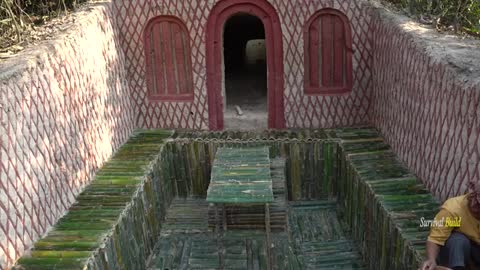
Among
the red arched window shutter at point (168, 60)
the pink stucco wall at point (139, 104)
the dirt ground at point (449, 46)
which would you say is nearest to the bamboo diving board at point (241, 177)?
the pink stucco wall at point (139, 104)

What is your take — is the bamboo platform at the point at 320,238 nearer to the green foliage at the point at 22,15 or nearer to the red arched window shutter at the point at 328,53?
the red arched window shutter at the point at 328,53

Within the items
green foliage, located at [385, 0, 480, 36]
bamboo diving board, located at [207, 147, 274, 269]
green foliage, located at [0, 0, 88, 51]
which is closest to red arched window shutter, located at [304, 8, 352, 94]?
green foliage, located at [385, 0, 480, 36]

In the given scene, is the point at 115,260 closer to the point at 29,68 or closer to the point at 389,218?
the point at 29,68

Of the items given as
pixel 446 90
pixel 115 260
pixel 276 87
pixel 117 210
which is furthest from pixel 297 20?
pixel 115 260

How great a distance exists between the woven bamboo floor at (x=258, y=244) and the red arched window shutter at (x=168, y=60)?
1.99m

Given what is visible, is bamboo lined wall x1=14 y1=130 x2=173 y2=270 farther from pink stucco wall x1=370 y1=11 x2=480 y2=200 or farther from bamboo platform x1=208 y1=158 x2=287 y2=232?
pink stucco wall x1=370 y1=11 x2=480 y2=200

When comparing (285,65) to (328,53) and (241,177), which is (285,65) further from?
(241,177)

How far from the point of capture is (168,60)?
8.99m

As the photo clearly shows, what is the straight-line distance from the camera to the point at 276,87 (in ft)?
29.1

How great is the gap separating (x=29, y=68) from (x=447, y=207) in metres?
4.45

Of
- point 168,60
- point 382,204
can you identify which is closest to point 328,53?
point 168,60

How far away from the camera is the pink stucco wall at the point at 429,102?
17.0 feet

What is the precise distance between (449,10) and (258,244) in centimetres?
471

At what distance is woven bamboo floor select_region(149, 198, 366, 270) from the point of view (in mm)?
7090
